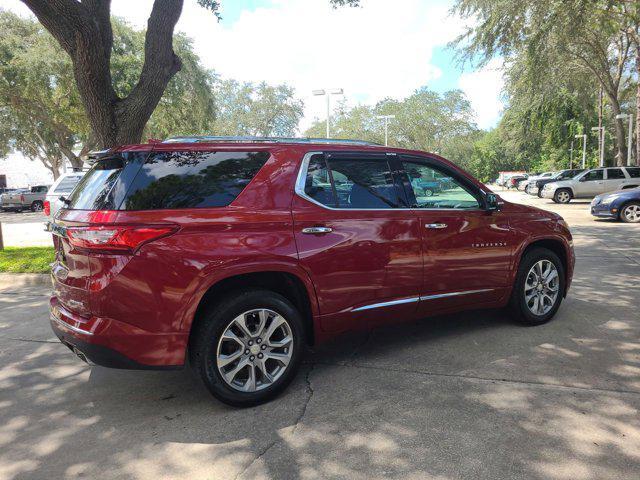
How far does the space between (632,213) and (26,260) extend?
51.0 feet

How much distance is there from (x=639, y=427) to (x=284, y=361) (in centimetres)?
227

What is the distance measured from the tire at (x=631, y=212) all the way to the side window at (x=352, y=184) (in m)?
13.3

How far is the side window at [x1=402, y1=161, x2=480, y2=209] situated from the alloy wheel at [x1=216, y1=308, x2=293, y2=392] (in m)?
1.62

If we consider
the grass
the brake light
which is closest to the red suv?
the brake light

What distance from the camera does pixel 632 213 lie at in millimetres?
14289

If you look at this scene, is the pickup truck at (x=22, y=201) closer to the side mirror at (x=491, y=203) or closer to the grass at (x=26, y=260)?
the grass at (x=26, y=260)

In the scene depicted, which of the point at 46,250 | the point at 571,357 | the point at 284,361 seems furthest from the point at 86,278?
the point at 46,250

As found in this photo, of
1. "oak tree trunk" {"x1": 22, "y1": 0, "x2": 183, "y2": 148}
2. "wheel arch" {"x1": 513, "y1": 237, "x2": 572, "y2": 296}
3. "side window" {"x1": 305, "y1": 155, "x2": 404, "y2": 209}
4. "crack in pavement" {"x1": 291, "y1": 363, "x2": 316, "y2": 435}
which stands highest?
"oak tree trunk" {"x1": 22, "y1": 0, "x2": 183, "y2": 148}

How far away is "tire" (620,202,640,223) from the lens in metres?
14.2

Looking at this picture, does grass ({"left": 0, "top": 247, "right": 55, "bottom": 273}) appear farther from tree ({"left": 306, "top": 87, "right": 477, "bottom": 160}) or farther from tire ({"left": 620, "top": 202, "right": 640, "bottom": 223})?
tree ({"left": 306, "top": 87, "right": 477, "bottom": 160})

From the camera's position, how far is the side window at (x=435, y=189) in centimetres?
416

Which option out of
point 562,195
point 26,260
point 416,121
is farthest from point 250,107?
point 26,260

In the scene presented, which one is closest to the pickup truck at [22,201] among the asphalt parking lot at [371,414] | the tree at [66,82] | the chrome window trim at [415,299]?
the tree at [66,82]

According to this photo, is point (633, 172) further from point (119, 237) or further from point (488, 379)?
point (119, 237)
